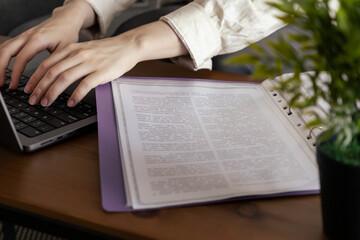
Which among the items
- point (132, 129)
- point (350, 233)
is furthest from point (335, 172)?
point (132, 129)

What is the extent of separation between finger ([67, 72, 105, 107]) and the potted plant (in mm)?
365

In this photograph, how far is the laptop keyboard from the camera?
0.66m

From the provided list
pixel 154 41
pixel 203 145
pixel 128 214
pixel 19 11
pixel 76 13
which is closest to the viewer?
pixel 128 214

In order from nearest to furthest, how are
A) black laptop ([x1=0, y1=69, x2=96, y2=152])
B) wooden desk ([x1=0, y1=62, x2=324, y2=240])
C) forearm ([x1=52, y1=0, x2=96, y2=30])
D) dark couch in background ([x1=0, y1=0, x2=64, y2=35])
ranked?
wooden desk ([x1=0, y1=62, x2=324, y2=240])
black laptop ([x1=0, y1=69, x2=96, y2=152])
forearm ([x1=52, y1=0, x2=96, y2=30])
dark couch in background ([x1=0, y1=0, x2=64, y2=35])

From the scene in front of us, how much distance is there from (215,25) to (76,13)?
28cm

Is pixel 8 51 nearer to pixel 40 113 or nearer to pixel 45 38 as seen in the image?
pixel 45 38

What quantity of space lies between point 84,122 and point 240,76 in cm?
32

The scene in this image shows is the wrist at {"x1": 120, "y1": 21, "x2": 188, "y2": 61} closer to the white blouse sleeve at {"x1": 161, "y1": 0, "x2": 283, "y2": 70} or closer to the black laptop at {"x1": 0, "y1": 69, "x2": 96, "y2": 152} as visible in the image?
the white blouse sleeve at {"x1": 161, "y1": 0, "x2": 283, "y2": 70}

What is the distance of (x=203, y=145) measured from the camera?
625 mm

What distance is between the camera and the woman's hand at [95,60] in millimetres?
715

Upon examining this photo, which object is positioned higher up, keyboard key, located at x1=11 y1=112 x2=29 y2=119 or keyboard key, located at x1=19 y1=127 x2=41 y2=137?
keyboard key, located at x1=19 y1=127 x2=41 y2=137

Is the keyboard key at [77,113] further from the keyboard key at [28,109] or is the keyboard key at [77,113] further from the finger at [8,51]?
the finger at [8,51]

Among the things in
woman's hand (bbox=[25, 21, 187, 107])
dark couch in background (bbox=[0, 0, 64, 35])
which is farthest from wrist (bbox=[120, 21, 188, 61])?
dark couch in background (bbox=[0, 0, 64, 35])

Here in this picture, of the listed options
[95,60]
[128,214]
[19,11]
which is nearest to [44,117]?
[95,60]
